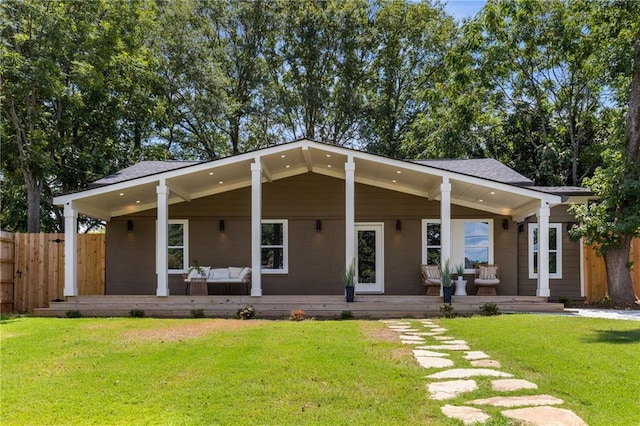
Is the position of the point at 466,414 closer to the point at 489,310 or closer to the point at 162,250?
the point at 489,310

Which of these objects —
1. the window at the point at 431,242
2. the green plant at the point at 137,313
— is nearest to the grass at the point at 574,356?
the window at the point at 431,242

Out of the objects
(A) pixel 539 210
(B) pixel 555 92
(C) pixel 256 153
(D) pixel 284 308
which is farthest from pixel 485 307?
(B) pixel 555 92

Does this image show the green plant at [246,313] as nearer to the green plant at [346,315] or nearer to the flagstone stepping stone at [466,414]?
the green plant at [346,315]

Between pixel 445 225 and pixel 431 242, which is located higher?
pixel 445 225

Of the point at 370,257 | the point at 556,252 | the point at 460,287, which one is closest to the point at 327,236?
the point at 370,257

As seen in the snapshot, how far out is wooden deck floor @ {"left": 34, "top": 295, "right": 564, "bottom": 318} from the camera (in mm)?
10062

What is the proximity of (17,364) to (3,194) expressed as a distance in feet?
51.2

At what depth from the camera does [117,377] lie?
4926 millimetres

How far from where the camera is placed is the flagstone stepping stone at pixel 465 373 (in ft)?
15.9

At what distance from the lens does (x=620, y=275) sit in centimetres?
1177

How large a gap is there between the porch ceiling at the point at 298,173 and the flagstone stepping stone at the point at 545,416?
6971mm

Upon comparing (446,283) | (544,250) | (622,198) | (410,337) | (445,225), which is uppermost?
(622,198)

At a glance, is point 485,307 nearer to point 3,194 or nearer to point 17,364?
point 17,364

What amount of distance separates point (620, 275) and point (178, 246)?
10.6 metres
